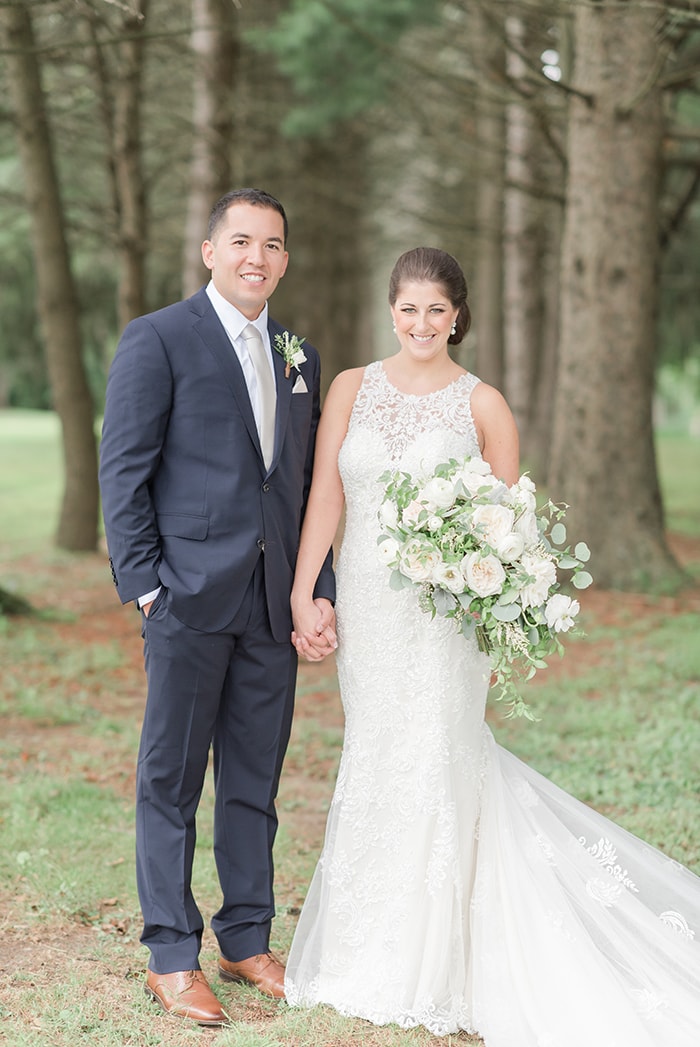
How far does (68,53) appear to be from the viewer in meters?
10.2

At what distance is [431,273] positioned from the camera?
3738mm

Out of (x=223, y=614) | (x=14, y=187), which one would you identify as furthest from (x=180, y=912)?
(x=14, y=187)

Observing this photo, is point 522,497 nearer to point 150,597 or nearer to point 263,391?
point 263,391

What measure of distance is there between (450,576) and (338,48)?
30.5 ft

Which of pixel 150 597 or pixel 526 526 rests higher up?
pixel 526 526

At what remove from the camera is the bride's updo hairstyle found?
3740mm

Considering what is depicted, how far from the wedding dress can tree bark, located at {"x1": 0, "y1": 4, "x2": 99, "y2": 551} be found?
333 inches

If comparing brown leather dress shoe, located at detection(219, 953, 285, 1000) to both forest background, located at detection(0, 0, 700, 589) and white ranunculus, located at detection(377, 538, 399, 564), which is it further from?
forest background, located at detection(0, 0, 700, 589)

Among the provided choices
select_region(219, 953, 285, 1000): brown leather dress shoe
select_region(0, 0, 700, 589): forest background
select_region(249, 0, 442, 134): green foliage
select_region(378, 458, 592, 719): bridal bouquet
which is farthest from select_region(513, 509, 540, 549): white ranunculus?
select_region(249, 0, 442, 134): green foliage

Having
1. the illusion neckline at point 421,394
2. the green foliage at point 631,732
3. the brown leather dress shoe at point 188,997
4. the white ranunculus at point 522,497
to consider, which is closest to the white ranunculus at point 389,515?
the white ranunculus at point 522,497

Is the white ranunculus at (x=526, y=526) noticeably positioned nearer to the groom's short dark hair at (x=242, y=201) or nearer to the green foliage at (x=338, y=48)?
the groom's short dark hair at (x=242, y=201)

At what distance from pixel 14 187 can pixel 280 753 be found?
17906 millimetres

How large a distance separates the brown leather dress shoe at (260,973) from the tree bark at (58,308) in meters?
8.92

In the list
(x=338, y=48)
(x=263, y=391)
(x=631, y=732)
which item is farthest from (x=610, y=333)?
(x=263, y=391)
